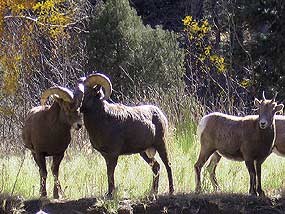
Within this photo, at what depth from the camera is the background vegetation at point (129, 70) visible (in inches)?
444

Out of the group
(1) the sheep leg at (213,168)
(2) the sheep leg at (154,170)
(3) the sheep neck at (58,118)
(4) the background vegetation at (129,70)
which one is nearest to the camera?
(3) the sheep neck at (58,118)

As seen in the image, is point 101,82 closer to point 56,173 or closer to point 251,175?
point 56,173

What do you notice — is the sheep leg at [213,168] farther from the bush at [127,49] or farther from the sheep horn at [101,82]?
the bush at [127,49]

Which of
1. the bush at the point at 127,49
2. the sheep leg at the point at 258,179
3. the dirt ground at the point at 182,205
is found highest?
the bush at the point at 127,49

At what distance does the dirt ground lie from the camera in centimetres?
977

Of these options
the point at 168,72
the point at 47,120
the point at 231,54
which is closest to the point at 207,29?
the point at 168,72

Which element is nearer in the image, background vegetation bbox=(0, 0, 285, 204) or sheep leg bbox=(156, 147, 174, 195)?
sheep leg bbox=(156, 147, 174, 195)

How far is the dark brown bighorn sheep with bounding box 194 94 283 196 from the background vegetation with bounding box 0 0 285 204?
597 mm

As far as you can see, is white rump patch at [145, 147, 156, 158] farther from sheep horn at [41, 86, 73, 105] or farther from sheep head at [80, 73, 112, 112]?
sheep horn at [41, 86, 73, 105]

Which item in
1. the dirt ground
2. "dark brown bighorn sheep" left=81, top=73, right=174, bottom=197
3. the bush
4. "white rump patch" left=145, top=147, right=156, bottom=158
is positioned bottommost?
the dirt ground

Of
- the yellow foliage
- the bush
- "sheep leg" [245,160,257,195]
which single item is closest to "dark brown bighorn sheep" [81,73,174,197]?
"sheep leg" [245,160,257,195]

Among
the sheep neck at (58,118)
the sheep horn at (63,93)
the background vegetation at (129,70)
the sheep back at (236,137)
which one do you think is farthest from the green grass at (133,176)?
the sheep horn at (63,93)

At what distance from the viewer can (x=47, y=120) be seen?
10.0m

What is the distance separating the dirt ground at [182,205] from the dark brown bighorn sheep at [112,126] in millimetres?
322
